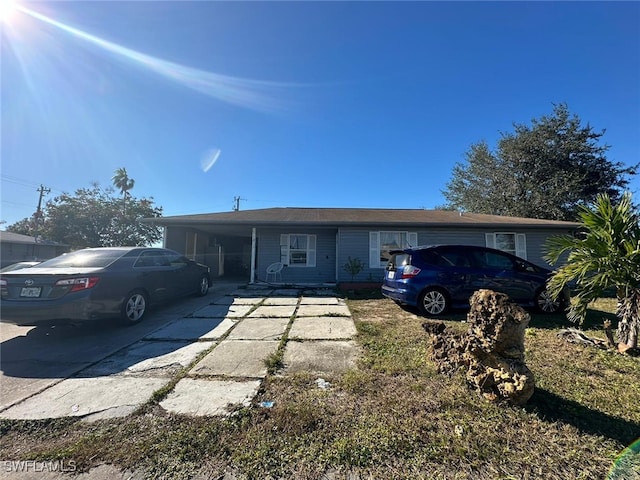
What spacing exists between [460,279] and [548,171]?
19.0m

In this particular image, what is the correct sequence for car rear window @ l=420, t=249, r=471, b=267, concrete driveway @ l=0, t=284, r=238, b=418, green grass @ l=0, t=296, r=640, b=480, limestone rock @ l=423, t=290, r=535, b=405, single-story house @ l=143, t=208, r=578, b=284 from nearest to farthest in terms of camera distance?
green grass @ l=0, t=296, r=640, b=480 < limestone rock @ l=423, t=290, r=535, b=405 < concrete driveway @ l=0, t=284, r=238, b=418 < car rear window @ l=420, t=249, r=471, b=267 < single-story house @ l=143, t=208, r=578, b=284

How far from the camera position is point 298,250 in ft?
40.0

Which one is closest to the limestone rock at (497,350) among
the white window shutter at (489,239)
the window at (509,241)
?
the white window shutter at (489,239)

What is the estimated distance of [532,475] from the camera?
184 cm

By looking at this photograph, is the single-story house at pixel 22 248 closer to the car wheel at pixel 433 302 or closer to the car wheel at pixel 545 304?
the car wheel at pixel 433 302

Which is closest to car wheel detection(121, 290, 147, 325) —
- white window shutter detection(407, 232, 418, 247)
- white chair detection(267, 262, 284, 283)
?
white chair detection(267, 262, 284, 283)

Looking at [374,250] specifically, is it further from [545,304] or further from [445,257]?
[545,304]

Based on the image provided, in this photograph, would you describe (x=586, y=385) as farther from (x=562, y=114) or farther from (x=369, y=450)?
(x=562, y=114)

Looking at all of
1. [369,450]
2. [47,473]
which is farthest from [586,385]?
[47,473]

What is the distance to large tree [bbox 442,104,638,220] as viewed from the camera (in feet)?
61.3

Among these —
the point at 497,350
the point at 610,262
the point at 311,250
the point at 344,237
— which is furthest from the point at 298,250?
the point at 497,350

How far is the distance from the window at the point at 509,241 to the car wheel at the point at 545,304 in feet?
16.5

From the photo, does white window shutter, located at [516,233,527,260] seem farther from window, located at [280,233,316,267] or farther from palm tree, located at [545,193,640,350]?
window, located at [280,233,316,267]

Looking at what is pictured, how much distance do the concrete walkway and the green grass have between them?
0.71 feet
